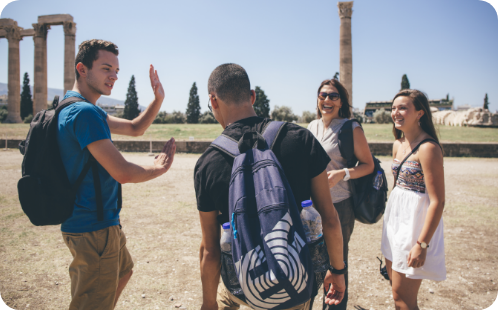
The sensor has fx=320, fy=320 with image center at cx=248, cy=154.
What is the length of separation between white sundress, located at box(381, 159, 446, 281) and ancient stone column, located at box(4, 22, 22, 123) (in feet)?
141

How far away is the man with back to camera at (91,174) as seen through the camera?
2.03m

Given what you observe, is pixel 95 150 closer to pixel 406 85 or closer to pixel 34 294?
pixel 34 294

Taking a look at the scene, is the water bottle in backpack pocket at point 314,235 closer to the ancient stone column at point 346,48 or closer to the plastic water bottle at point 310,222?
the plastic water bottle at point 310,222

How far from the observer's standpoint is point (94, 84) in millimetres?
2367

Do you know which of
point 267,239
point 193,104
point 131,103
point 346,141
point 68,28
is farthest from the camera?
point 193,104

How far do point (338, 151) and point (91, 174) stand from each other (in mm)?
2186

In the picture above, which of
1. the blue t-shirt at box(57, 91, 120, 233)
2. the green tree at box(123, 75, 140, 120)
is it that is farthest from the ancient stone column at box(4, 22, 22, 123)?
the blue t-shirt at box(57, 91, 120, 233)

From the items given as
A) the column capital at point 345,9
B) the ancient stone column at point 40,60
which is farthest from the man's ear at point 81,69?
the ancient stone column at point 40,60

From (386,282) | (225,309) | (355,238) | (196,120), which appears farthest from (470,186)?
(196,120)

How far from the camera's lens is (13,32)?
37438 millimetres

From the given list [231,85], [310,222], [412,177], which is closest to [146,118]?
[231,85]

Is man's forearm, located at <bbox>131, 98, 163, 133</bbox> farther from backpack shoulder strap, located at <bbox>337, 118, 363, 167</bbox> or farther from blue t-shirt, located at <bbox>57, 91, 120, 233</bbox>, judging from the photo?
backpack shoulder strap, located at <bbox>337, 118, 363, 167</bbox>

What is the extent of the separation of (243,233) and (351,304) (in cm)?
266

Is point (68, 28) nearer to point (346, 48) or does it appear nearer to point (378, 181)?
point (346, 48)
